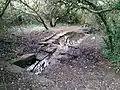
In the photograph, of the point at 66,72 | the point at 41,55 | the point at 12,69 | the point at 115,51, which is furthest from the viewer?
the point at 41,55

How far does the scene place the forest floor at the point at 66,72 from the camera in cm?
545

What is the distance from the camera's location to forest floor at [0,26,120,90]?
5.45 metres

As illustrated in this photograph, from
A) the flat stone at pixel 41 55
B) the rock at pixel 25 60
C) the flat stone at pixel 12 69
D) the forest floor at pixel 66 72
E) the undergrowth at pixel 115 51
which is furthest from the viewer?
the flat stone at pixel 41 55

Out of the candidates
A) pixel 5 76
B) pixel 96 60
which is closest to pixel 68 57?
pixel 96 60

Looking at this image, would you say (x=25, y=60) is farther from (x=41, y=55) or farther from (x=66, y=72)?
(x=66, y=72)

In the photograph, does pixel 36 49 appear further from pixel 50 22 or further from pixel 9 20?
pixel 50 22

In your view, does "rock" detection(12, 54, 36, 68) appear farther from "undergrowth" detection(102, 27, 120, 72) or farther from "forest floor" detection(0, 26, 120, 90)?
"undergrowth" detection(102, 27, 120, 72)

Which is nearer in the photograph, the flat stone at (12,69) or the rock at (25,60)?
the flat stone at (12,69)

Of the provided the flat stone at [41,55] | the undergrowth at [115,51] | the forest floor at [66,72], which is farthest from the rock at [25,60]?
the undergrowth at [115,51]

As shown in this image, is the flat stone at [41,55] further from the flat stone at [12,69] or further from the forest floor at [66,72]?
the flat stone at [12,69]

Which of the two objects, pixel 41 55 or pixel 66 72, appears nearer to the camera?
pixel 66 72

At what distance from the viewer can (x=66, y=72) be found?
21.8 feet

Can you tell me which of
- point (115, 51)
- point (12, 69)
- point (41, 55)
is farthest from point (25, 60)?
point (115, 51)

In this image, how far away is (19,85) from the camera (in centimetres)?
516
